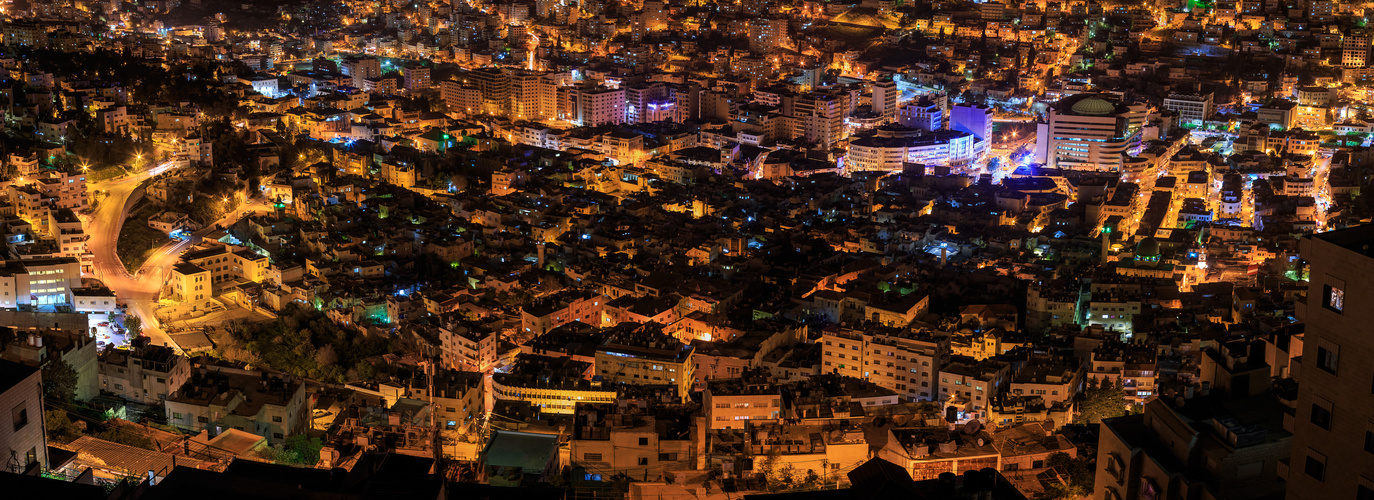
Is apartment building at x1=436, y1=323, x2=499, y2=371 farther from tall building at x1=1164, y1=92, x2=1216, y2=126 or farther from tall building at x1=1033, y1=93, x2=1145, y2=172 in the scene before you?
tall building at x1=1164, y1=92, x2=1216, y2=126

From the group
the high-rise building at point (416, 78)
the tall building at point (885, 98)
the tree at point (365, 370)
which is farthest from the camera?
the high-rise building at point (416, 78)

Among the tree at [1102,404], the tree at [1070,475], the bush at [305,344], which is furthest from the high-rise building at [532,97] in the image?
the tree at [1070,475]

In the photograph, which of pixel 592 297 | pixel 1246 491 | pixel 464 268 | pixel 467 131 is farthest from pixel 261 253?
pixel 1246 491

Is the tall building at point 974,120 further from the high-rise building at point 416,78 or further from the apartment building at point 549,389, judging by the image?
the apartment building at point 549,389

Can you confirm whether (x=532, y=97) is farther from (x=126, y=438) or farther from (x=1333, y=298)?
(x=1333, y=298)

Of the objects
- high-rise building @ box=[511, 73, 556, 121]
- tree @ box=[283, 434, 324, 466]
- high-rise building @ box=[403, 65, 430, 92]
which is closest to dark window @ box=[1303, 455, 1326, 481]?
tree @ box=[283, 434, 324, 466]

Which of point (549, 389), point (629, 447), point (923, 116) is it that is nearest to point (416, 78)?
point (923, 116)
